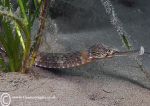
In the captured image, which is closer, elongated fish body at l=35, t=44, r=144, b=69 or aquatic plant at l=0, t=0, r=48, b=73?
aquatic plant at l=0, t=0, r=48, b=73

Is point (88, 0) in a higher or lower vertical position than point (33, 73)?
higher

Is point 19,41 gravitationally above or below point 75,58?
above

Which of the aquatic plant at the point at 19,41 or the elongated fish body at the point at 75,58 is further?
the elongated fish body at the point at 75,58

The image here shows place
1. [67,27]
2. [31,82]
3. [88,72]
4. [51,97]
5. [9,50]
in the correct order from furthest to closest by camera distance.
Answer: [67,27]
[88,72]
[9,50]
[31,82]
[51,97]

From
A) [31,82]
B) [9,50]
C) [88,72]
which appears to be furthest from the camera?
[88,72]

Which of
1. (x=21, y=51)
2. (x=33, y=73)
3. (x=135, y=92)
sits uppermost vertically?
(x=21, y=51)

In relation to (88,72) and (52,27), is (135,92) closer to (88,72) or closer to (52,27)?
(88,72)

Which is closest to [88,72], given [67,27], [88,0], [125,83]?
[125,83]

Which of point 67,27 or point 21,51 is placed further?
point 67,27
